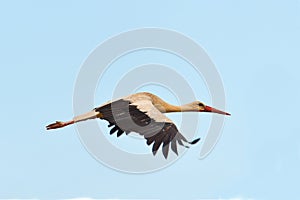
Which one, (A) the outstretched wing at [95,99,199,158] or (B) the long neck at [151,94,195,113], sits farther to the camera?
(B) the long neck at [151,94,195,113]

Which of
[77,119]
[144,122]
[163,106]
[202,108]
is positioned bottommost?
[144,122]

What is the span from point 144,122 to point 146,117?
9 centimetres

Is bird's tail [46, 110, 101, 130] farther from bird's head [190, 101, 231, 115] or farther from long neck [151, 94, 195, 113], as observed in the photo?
bird's head [190, 101, 231, 115]

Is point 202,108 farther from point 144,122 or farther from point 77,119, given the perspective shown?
point 144,122

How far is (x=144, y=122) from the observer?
1083 cm

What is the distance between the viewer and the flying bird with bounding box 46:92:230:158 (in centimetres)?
1037

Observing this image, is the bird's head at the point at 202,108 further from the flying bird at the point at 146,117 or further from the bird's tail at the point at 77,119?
the bird's tail at the point at 77,119

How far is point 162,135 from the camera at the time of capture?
10391 millimetres

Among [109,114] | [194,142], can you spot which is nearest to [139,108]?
[109,114]

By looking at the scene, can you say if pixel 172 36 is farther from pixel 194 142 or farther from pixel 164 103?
pixel 194 142

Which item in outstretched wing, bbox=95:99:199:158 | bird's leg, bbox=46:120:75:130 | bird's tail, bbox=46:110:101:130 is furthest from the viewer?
bird's leg, bbox=46:120:75:130

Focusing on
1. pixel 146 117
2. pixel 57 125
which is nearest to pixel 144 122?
pixel 146 117

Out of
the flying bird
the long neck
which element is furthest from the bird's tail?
the long neck

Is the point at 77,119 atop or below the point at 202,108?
below
